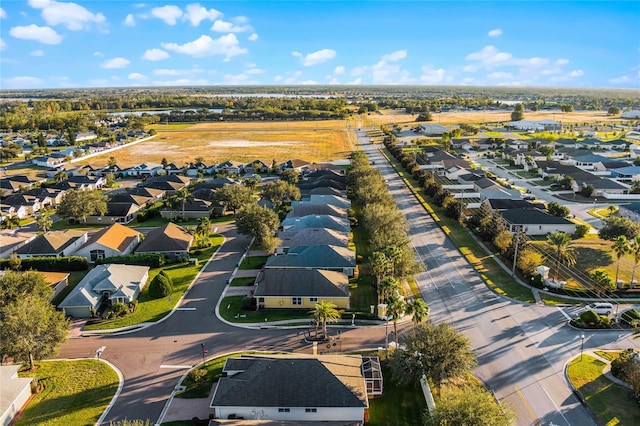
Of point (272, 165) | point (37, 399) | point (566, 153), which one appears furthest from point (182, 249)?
point (566, 153)

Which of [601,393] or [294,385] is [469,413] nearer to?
[294,385]

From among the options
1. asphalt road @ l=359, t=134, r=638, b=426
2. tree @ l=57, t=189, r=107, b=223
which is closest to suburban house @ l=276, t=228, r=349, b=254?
asphalt road @ l=359, t=134, r=638, b=426

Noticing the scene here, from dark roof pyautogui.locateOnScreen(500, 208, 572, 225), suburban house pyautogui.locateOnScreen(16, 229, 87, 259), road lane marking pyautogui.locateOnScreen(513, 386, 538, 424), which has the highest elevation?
dark roof pyautogui.locateOnScreen(500, 208, 572, 225)

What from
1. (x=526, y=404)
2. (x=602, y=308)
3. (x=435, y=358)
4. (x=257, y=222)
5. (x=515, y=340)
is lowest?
(x=526, y=404)

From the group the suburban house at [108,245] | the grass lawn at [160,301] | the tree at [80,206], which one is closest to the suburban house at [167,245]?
the grass lawn at [160,301]

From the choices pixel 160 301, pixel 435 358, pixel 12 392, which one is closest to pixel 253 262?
pixel 160 301

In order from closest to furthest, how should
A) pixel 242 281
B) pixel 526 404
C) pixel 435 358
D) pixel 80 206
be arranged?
1. pixel 435 358
2. pixel 526 404
3. pixel 242 281
4. pixel 80 206

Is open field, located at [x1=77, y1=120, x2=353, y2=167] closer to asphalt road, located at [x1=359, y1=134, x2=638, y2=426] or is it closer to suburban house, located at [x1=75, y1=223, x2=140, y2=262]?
suburban house, located at [x1=75, y1=223, x2=140, y2=262]
